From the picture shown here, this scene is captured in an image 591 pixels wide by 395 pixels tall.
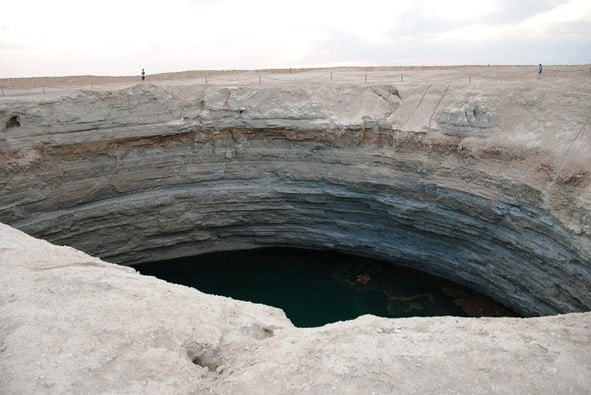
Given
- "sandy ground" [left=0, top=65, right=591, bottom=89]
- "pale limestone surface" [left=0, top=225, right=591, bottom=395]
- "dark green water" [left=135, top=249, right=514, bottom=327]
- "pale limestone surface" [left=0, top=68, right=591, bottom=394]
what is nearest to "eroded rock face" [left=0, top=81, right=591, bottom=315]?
"pale limestone surface" [left=0, top=68, right=591, bottom=394]

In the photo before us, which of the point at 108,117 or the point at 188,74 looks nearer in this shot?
the point at 108,117

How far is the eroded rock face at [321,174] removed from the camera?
1067 centimetres

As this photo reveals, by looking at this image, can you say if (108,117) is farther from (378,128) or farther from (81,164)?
(378,128)

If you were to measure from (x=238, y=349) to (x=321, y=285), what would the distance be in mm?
9085

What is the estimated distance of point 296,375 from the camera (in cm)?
498

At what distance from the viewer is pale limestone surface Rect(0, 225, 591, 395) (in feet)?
15.8

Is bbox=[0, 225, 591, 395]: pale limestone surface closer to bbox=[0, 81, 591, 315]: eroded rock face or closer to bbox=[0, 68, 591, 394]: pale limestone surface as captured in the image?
bbox=[0, 68, 591, 394]: pale limestone surface

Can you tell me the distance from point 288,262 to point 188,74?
33.6 ft

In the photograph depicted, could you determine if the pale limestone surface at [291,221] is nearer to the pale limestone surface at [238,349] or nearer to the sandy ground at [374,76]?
the pale limestone surface at [238,349]

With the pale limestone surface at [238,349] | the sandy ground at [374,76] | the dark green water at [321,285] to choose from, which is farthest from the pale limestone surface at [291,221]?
the sandy ground at [374,76]

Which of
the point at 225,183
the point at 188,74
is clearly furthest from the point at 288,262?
the point at 188,74

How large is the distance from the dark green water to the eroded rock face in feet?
1.77

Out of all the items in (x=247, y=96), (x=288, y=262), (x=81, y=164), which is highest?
(x=247, y=96)

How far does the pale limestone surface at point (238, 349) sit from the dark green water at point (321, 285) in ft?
22.2
